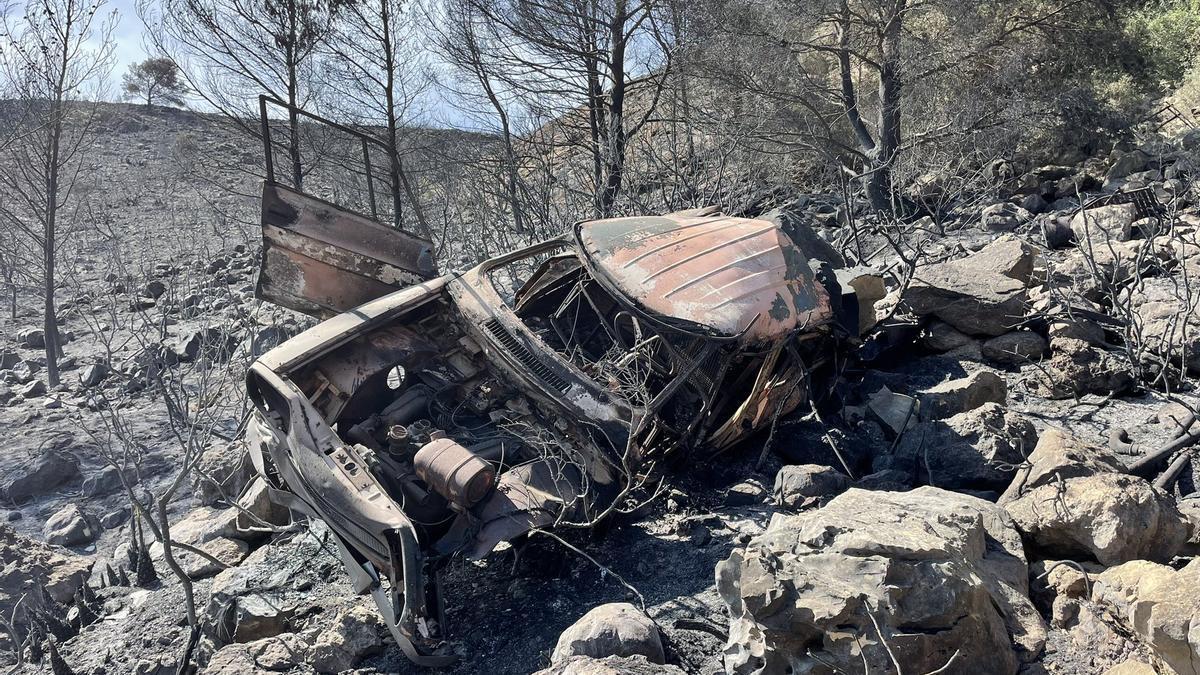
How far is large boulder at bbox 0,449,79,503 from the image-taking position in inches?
295

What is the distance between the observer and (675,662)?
12.3 feet

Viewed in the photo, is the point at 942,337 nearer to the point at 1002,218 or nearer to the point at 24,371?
the point at 1002,218

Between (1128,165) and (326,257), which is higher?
(326,257)

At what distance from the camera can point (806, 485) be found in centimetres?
492

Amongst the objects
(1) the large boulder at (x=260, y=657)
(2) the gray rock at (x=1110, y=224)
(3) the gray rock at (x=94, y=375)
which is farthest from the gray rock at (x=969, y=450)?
(3) the gray rock at (x=94, y=375)

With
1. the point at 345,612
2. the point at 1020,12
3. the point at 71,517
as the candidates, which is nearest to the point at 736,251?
the point at 345,612

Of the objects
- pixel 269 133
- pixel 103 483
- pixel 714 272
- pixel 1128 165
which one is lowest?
pixel 103 483

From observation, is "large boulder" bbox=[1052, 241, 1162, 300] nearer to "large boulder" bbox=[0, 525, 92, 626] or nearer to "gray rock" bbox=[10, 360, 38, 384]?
"large boulder" bbox=[0, 525, 92, 626]

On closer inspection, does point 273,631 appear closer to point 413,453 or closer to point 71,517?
Result: point 413,453

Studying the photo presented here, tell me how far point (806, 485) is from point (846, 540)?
5.32 feet

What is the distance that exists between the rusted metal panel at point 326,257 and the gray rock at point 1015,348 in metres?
4.60

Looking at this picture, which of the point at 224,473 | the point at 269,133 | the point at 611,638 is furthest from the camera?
the point at 269,133

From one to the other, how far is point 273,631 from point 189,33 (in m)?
10.4

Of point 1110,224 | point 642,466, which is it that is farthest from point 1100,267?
point 642,466
